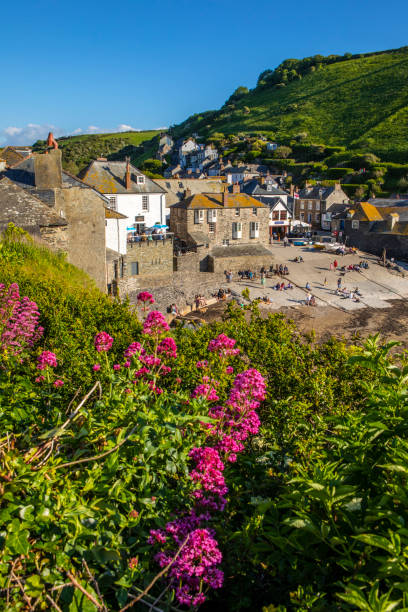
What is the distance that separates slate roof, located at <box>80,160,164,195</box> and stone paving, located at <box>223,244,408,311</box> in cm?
1388

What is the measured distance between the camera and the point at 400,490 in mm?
2412

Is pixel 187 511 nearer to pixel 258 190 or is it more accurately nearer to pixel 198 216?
pixel 198 216

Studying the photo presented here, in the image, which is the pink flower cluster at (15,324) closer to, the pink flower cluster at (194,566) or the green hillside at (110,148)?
the pink flower cluster at (194,566)

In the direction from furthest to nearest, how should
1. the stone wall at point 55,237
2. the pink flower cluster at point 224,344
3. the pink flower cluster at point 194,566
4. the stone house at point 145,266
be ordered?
the stone house at point 145,266, the stone wall at point 55,237, the pink flower cluster at point 224,344, the pink flower cluster at point 194,566

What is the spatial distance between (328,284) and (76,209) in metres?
27.8

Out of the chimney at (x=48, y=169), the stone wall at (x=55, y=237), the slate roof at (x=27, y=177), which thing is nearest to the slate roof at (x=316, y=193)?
the slate roof at (x=27, y=177)

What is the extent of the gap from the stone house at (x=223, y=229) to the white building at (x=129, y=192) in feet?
7.61

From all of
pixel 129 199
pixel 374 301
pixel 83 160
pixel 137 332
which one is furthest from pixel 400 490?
pixel 83 160

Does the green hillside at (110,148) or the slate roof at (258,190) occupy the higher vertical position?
the green hillside at (110,148)

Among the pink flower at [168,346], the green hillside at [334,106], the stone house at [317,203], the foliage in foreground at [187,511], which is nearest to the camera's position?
the foliage in foreground at [187,511]

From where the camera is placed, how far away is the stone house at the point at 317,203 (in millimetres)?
69750

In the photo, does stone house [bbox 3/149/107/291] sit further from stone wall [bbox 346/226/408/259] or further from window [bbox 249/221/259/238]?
stone wall [bbox 346/226/408/259]

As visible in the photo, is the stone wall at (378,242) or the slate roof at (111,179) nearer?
the slate roof at (111,179)

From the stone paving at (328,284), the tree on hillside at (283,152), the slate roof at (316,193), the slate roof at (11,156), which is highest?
the tree on hillside at (283,152)
